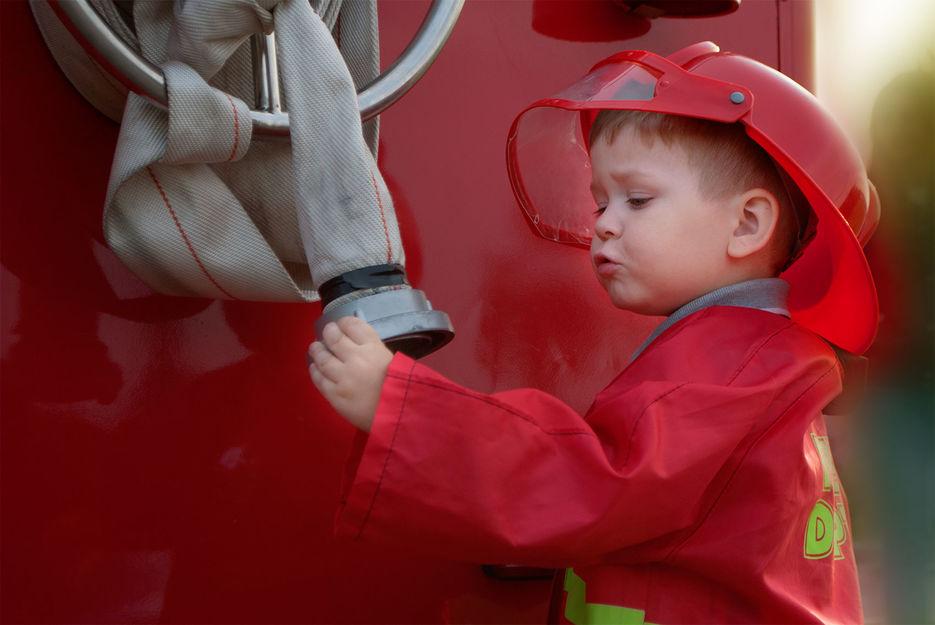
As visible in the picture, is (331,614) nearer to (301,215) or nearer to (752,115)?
(301,215)

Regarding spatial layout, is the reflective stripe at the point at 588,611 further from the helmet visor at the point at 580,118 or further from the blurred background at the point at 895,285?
the blurred background at the point at 895,285

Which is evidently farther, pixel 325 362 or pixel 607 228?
pixel 607 228

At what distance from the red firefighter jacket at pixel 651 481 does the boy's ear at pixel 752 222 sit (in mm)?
60

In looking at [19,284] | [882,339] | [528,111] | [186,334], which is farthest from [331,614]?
[882,339]

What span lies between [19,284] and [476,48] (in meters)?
0.47

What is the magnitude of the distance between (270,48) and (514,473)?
0.37 meters

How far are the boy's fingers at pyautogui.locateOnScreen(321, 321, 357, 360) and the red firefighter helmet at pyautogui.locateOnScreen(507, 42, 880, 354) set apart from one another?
32 centimetres

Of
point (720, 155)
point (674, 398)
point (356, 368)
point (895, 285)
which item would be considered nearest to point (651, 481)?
point (674, 398)

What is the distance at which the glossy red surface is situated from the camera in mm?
759

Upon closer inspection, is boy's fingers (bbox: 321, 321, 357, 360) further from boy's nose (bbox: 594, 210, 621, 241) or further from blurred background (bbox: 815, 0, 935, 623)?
blurred background (bbox: 815, 0, 935, 623)

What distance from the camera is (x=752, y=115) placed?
0.88 m

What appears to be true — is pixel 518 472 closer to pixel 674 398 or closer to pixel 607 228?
pixel 674 398

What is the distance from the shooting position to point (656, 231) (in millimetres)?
886

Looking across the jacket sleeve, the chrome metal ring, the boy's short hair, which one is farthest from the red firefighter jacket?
the chrome metal ring
